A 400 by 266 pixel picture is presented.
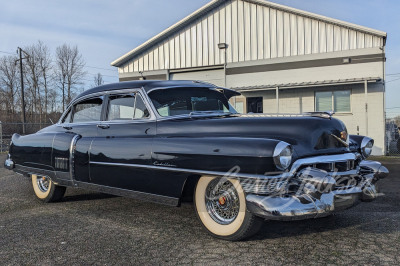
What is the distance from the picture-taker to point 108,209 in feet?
15.8

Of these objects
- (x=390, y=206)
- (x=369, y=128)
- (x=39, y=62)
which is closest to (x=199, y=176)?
(x=390, y=206)

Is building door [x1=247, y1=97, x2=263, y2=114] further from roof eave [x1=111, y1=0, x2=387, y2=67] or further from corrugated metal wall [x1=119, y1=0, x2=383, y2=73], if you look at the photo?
roof eave [x1=111, y1=0, x2=387, y2=67]

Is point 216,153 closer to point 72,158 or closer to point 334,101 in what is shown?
point 72,158

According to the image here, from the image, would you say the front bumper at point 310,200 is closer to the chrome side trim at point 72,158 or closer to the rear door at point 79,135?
the rear door at point 79,135

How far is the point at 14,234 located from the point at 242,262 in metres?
2.54

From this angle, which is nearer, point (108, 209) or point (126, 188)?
point (126, 188)

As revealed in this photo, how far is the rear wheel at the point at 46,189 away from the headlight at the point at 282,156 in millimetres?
3660

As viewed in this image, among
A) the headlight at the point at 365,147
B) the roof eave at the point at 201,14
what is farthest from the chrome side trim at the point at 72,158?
the roof eave at the point at 201,14

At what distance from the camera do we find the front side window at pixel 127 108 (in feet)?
14.2

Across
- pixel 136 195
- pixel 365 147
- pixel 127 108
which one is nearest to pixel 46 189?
pixel 127 108

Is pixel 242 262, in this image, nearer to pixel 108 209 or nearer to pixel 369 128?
pixel 108 209

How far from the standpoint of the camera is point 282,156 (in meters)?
3.03

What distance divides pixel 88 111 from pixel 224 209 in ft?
9.02

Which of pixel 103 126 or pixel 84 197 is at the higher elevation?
pixel 103 126
